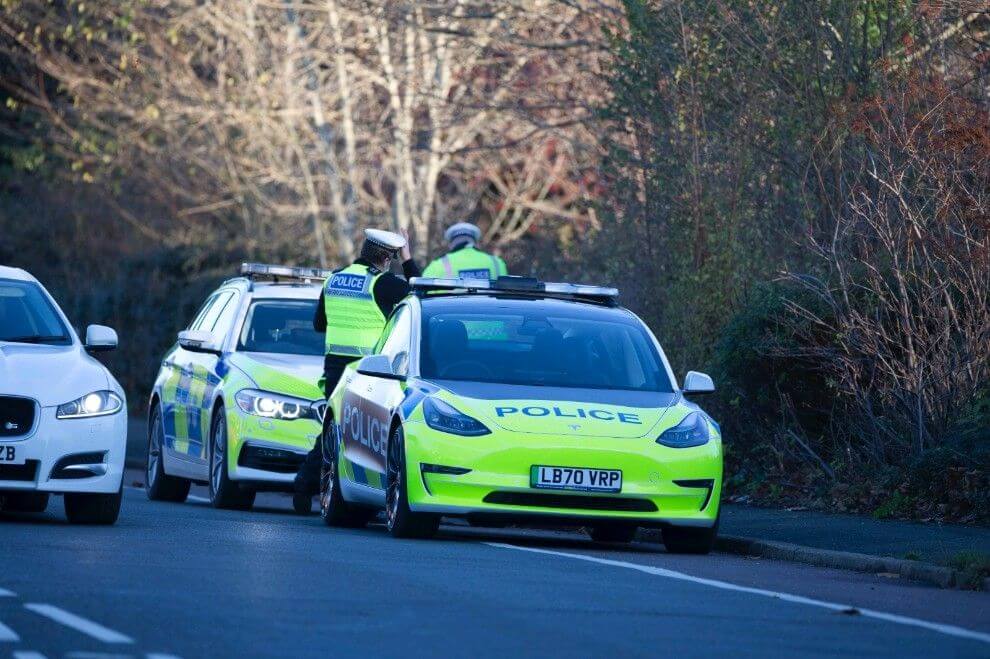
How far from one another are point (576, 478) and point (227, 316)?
228 inches

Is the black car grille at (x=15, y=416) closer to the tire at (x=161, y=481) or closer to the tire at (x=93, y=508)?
the tire at (x=93, y=508)

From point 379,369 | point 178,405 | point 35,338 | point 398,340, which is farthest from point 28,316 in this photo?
point 178,405

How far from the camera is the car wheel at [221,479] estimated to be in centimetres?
1689

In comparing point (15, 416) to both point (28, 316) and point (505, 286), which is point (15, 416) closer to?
point (28, 316)

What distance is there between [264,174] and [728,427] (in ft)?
52.1

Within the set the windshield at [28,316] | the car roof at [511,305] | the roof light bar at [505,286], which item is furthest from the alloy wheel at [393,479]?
the windshield at [28,316]

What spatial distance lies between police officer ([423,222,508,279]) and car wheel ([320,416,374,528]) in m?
2.16

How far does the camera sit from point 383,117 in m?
31.9

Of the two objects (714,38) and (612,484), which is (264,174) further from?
(612,484)

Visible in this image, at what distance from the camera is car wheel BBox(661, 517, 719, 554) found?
1349 centimetres

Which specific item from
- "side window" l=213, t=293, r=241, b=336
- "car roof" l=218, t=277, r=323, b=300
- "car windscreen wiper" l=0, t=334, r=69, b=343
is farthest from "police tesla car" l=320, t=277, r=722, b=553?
"car roof" l=218, t=277, r=323, b=300

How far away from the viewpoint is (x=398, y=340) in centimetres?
1448

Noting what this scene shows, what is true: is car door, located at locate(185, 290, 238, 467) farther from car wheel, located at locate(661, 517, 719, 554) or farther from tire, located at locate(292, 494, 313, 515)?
car wheel, located at locate(661, 517, 719, 554)

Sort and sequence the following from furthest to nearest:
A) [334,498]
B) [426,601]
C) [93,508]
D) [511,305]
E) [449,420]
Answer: [334,498]
[511,305]
[93,508]
[449,420]
[426,601]
